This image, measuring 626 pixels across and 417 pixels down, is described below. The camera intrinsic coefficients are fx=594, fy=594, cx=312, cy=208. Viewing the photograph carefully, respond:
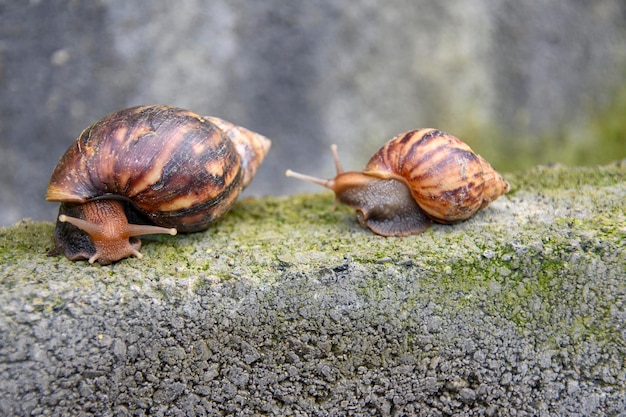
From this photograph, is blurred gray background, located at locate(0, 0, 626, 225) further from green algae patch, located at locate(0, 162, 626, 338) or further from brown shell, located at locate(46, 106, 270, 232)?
brown shell, located at locate(46, 106, 270, 232)

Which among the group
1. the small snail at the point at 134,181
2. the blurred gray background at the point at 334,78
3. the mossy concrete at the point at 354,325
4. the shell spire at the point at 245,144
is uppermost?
the blurred gray background at the point at 334,78

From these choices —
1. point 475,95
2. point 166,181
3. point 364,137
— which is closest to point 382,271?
point 166,181

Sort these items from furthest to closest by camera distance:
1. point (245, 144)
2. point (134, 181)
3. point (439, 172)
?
point (245, 144) → point (439, 172) → point (134, 181)

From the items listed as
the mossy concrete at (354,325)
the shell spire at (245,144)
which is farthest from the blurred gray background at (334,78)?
the mossy concrete at (354,325)

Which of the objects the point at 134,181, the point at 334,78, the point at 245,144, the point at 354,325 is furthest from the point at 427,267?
the point at 334,78

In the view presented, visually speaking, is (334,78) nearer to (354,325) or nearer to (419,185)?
(419,185)

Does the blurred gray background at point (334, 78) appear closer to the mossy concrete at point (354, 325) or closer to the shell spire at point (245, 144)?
the shell spire at point (245, 144)

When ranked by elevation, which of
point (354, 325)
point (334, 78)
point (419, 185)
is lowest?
point (354, 325)

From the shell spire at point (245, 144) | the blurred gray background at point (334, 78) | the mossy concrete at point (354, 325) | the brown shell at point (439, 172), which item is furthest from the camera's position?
the blurred gray background at point (334, 78)
